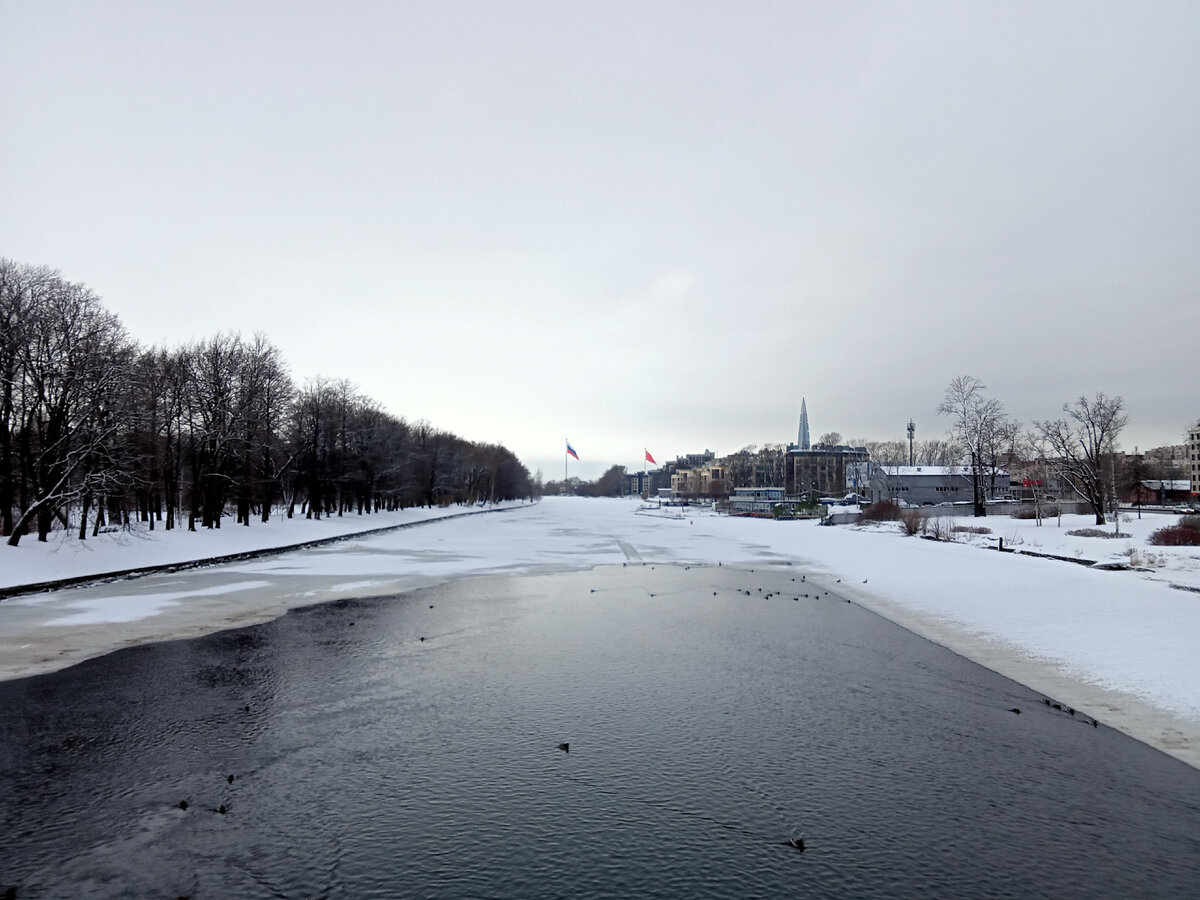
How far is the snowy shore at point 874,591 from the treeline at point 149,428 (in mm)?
3702

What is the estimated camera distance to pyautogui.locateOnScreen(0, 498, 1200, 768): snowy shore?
12.2m

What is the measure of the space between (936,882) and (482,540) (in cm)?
4296

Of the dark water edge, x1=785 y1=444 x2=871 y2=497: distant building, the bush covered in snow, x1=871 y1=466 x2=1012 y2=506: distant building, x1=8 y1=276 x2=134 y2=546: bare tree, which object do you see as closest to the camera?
the dark water edge

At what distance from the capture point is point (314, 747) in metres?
8.56

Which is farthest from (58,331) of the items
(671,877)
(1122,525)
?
(1122,525)

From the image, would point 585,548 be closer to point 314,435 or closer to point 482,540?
point 482,540

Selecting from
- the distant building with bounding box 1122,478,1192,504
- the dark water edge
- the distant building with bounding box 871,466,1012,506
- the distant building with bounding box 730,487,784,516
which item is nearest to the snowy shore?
the dark water edge

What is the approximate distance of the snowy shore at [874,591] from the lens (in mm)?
12156

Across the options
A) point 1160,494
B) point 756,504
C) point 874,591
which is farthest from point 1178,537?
point 1160,494

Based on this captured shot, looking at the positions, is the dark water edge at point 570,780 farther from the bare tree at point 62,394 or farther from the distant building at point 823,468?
the distant building at point 823,468

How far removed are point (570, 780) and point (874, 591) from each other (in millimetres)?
18196

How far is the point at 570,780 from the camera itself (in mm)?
7586

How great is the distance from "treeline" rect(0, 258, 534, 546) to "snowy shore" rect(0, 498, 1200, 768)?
3702 mm

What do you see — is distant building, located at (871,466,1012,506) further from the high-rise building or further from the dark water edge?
the high-rise building
